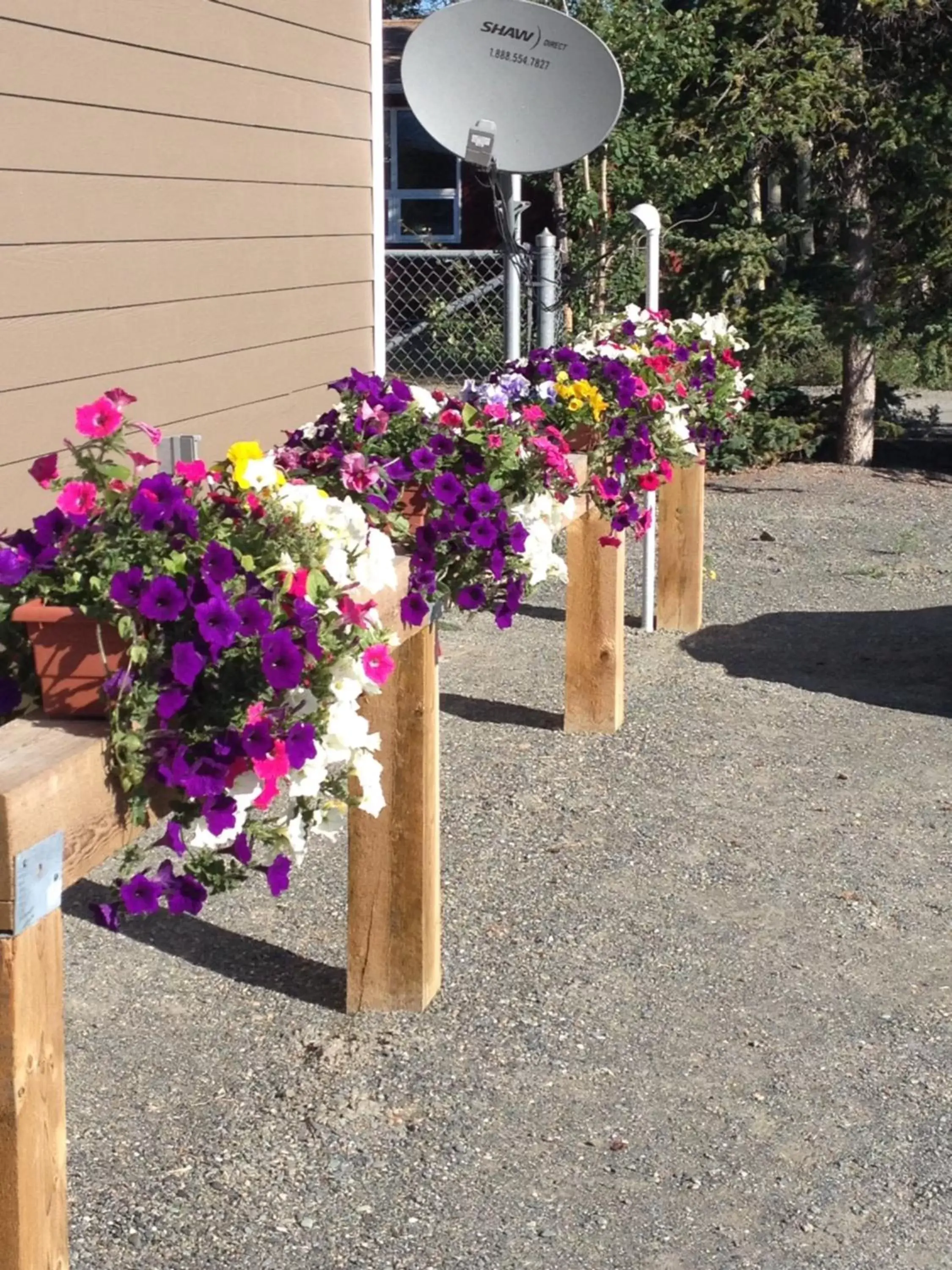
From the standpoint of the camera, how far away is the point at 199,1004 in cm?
383

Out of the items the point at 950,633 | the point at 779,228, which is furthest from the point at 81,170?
the point at 779,228

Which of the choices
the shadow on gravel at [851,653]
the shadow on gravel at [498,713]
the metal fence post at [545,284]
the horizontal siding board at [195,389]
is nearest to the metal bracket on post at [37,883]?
the horizontal siding board at [195,389]

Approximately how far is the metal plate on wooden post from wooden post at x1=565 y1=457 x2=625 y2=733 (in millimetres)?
3819

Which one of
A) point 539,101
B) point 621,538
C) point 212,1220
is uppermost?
point 539,101

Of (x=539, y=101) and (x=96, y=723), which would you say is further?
(x=539, y=101)

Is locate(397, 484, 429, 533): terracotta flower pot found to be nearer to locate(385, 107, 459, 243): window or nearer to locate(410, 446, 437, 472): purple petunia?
locate(410, 446, 437, 472): purple petunia

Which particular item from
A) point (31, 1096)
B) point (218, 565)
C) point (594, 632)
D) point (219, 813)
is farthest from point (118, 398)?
→ point (594, 632)

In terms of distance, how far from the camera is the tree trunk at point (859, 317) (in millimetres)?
11547

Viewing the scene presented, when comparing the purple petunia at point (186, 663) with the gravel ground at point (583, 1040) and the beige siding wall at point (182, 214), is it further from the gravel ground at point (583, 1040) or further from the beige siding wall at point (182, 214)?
the beige siding wall at point (182, 214)

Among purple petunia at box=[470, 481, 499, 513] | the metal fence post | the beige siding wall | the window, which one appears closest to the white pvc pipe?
the beige siding wall

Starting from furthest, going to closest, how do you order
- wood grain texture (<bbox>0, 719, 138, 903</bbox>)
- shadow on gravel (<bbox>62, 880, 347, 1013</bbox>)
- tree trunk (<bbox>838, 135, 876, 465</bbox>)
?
tree trunk (<bbox>838, 135, 876, 465</bbox>)
shadow on gravel (<bbox>62, 880, 347, 1013</bbox>)
wood grain texture (<bbox>0, 719, 138, 903</bbox>)

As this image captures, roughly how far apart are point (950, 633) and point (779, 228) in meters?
4.88

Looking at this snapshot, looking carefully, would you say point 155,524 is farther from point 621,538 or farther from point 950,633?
point 950,633

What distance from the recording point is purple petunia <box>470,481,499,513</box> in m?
3.27
